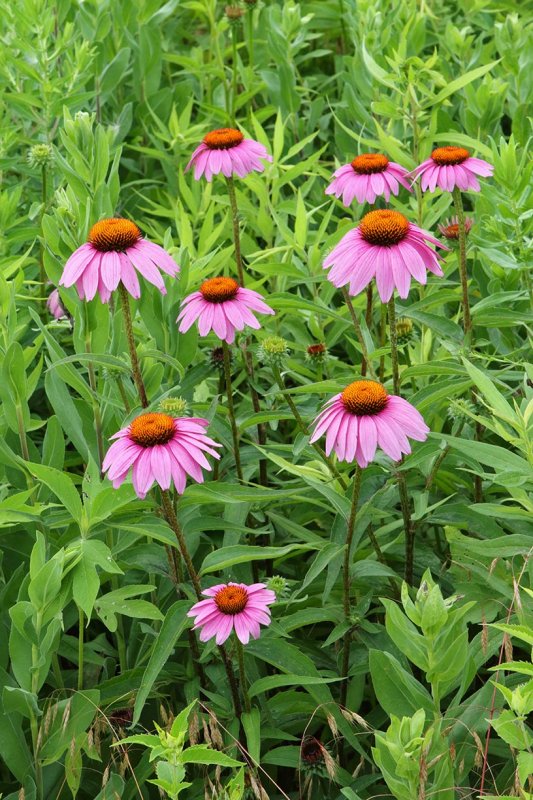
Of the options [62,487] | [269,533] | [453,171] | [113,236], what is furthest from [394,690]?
[453,171]

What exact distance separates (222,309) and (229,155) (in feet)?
1.59

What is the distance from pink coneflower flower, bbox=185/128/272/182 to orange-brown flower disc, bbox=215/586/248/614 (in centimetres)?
92

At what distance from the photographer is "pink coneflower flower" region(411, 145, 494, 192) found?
1896mm

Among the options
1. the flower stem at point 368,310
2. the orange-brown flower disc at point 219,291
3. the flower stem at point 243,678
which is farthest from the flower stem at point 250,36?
the flower stem at point 243,678

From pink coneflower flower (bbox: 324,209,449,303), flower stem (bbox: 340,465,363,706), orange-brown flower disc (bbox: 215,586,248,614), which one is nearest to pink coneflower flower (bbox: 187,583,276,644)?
orange-brown flower disc (bbox: 215,586,248,614)

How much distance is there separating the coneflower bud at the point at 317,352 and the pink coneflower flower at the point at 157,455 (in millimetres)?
704

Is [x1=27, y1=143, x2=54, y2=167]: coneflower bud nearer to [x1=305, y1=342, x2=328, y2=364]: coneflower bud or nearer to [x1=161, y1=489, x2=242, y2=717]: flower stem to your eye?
[x1=305, y1=342, x2=328, y2=364]: coneflower bud

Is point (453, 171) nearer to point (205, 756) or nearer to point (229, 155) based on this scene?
point (229, 155)

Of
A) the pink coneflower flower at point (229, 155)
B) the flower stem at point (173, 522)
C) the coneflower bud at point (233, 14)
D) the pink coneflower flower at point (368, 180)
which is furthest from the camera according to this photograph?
the coneflower bud at point (233, 14)

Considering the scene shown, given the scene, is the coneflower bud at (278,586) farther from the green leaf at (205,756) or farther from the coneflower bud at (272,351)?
the green leaf at (205,756)

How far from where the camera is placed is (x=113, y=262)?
5.34 ft

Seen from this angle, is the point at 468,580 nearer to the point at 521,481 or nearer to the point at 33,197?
the point at 521,481

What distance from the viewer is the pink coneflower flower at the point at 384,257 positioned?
162cm

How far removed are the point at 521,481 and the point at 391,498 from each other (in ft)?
1.60
